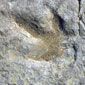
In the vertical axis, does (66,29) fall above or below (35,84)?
above

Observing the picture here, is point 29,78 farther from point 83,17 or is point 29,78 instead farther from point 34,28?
point 83,17

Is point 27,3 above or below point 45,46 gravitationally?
above

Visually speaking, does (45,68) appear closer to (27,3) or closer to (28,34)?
(28,34)

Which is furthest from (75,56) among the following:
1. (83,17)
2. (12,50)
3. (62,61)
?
(12,50)

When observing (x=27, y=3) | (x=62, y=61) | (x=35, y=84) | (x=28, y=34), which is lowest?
(x=35, y=84)

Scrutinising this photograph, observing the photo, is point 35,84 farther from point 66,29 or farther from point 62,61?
point 66,29

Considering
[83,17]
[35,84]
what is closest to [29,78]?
[35,84]
